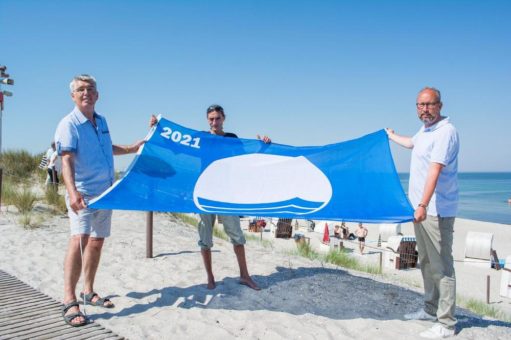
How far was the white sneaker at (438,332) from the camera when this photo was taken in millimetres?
3336

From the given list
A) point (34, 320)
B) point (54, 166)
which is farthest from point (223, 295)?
point (54, 166)

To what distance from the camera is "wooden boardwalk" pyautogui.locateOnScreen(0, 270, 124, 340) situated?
3186mm

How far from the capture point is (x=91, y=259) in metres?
3.88

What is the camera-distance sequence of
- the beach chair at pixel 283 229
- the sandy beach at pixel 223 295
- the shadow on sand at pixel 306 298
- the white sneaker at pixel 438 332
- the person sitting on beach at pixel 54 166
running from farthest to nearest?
the beach chair at pixel 283 229 < the person sitting on beach at pixel 54 166 < the shadow on sand at pixel 306 298 < the sandy beach at pixel 223 295 < the white sneaker at pixel 438 332

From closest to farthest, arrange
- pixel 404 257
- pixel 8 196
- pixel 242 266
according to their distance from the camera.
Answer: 1. pixel 242 266
2. pixel 8 196
3. pixel 404 257

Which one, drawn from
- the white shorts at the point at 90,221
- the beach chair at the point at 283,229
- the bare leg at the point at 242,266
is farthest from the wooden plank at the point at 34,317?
the beach chair at the point at 283,229

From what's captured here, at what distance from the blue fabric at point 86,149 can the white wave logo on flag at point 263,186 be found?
0.95 meters

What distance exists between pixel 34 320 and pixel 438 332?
11.7 feet

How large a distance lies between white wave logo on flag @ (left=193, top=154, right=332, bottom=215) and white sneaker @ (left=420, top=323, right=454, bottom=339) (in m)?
1.46

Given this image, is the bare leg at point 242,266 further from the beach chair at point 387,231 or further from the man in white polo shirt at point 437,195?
the beach chair at point 387,231

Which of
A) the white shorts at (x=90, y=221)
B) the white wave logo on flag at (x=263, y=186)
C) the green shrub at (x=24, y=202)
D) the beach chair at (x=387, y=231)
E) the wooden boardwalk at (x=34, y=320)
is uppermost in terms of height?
the white wave logo on flag at (x=263, y=186)

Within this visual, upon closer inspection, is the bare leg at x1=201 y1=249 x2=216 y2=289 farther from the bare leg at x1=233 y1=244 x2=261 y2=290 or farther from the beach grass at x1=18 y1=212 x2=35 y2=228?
the beach grass at x1=18 y1=212 x2=35 y2=228

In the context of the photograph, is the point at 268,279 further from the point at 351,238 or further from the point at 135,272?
the point at 351,238

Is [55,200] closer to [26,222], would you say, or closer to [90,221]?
[26,222]
